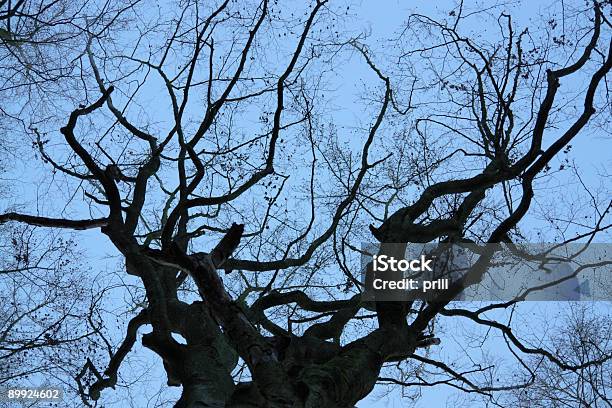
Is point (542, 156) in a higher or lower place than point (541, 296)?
higher

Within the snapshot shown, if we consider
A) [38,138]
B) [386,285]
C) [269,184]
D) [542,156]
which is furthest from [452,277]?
[38,138]

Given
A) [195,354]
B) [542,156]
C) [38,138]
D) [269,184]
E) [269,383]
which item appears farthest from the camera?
[269,184]

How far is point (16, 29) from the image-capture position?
21.4 feet

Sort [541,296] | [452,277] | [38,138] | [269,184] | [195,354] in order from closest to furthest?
1. [195,354]
2. [452,277]
3. [541,296]
4. [38,138]
5. [269,184]

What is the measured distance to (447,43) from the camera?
7.03 meters

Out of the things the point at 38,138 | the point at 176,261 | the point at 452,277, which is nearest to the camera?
the point at 176,261

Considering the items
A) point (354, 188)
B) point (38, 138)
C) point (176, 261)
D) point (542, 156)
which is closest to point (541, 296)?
point (542, 156)

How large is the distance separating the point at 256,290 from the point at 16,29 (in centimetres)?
396

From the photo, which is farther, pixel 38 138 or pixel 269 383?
pixel 38 138

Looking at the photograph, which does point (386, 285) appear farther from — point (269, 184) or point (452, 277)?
point (269, 184)

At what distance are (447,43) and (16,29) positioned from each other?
467cm

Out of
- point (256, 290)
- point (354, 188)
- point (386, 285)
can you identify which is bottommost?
point (386, 285)

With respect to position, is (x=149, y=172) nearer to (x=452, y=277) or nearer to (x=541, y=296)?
(x=452, y=277)

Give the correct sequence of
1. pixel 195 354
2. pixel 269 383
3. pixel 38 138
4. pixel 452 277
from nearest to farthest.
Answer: pixel 269 383 < pixel 195 354 < pixel 452 277 < pixel 38 138
